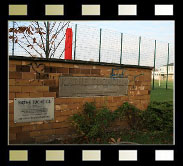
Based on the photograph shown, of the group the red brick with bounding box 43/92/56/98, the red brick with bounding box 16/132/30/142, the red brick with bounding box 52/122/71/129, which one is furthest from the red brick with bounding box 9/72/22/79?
the red brick with bounding box 52/122/71/129

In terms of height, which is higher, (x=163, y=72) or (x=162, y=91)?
(x=163, y=72)

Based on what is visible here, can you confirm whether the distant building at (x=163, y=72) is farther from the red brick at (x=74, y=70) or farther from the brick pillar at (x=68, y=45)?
the red brick at (x=74, y=70)

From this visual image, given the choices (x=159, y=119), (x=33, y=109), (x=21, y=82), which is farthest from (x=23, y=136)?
(x=159, y=119)

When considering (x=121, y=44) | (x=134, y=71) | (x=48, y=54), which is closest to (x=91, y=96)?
(x=134, y=71)

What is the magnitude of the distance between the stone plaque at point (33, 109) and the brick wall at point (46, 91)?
0.08m

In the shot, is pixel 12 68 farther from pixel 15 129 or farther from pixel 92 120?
pixel 92 120

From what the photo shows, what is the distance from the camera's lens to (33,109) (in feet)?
12.2

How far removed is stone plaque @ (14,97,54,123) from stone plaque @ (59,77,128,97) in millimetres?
361

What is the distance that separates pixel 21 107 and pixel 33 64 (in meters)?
0.88

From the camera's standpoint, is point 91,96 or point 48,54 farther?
point 48,54

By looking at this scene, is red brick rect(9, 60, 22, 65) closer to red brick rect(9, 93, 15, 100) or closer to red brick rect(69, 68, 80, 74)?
red brick rect(9, 93, 15, 100)

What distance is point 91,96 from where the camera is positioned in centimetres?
433

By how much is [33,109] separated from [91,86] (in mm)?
1377

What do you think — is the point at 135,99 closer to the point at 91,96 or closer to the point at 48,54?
the point at 91,96
